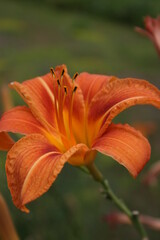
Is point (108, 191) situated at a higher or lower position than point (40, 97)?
lower

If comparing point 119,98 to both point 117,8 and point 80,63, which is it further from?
point 117,8

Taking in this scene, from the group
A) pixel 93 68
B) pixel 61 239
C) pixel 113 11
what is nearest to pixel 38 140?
pixel 61 239

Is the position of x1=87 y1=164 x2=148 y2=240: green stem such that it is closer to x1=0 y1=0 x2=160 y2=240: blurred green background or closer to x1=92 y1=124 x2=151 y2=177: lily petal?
x1=92 y1=124 x2=151 y2=177: lily petal

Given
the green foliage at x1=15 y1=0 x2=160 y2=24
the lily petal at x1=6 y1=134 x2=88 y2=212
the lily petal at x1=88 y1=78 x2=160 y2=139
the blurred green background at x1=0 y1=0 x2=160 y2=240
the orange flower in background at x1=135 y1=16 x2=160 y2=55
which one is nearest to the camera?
the lily petal at x1=6 y1=134 x2=88 y2=212

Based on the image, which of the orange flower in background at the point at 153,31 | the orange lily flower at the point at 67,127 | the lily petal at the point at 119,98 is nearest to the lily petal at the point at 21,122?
the orange lily flower at the point at 67,127

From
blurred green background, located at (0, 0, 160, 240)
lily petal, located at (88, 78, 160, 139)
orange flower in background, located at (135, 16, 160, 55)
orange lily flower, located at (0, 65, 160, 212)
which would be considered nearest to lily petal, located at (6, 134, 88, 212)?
orange lily flower, located at (0, 65, 160, 212)

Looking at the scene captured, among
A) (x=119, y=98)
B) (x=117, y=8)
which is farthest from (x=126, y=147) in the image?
(x=117, y=8)
